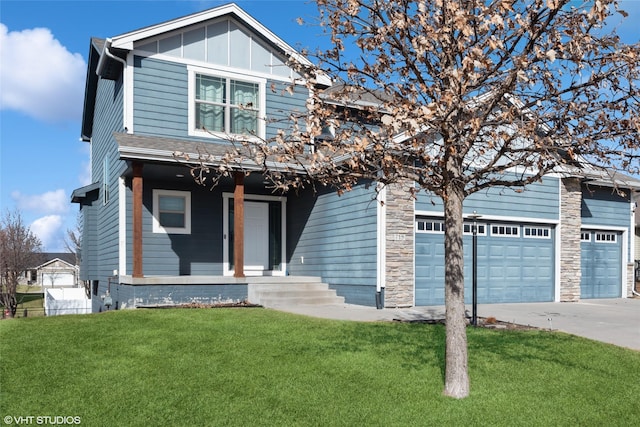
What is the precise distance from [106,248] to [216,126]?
4.82 metres

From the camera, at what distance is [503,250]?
14164mm

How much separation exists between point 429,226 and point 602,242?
7.22 m

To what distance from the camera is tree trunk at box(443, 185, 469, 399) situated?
16.8ft

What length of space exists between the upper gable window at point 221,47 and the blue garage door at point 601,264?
34.0 feet

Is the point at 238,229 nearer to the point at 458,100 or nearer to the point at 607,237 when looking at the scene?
the point at 458,100

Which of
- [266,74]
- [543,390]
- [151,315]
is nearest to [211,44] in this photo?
[266,74]

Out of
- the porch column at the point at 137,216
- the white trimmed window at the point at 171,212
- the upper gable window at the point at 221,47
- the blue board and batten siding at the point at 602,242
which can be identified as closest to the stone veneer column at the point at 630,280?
the blue board and batten siding at the point at 602,242

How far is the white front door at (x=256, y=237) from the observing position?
47.4 feet

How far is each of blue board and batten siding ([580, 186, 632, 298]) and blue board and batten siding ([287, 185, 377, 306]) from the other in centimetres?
778

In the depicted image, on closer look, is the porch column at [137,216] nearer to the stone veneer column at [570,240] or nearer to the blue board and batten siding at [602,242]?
the stone veneer column at [570,240]

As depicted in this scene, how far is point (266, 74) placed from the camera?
1422 cm

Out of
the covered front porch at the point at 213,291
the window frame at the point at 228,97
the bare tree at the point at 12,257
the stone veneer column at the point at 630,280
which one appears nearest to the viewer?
the covered front porch at the point at 213,291

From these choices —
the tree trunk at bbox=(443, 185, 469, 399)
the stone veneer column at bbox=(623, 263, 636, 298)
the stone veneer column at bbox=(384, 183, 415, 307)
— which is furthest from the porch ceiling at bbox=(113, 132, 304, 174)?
the stone veneer column at bbox=(623, 263, 636, 298)

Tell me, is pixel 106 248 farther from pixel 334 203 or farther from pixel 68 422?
pixel 68 422
